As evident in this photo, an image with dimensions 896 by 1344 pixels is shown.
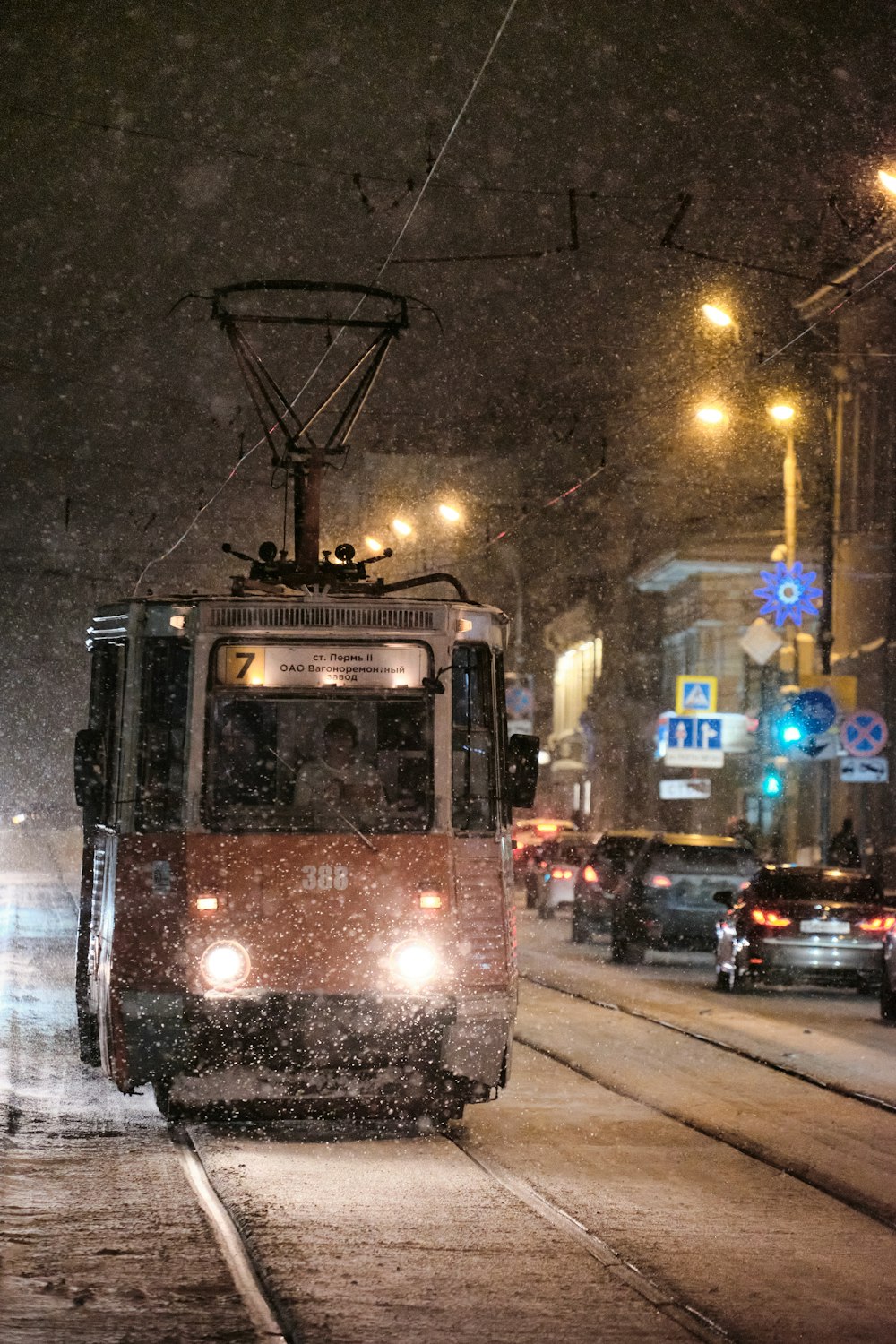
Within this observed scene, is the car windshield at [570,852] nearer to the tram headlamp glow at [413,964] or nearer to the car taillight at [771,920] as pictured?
the car taillight at [771,920]

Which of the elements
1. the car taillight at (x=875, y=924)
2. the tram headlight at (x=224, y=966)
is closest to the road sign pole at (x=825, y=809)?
the car taillight at (x=875, y=924)

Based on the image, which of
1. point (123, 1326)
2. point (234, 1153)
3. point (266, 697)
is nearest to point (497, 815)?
point (266, 697)

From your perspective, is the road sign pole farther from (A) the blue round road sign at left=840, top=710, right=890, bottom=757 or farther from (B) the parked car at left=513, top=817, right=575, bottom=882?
(B) the parked car at left=513, top=817, right=575, bottom=882

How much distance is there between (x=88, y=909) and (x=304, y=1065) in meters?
2.18

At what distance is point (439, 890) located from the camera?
10.2m

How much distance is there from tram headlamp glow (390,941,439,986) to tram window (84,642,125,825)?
1627 mm

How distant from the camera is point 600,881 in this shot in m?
29.7

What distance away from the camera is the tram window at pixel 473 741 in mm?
10328

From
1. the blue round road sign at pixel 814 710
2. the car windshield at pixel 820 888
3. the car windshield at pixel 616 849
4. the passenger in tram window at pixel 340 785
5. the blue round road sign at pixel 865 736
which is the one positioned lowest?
the car windshield at pixel 820 888

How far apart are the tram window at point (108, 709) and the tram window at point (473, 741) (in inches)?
67.8

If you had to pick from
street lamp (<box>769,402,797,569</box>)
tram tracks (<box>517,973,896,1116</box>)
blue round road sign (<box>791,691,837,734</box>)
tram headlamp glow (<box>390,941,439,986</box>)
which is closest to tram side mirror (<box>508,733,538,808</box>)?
tram headlamp glow (<box>390,941,439,986</box>)

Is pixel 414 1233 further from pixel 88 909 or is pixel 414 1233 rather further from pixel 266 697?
pixel 88 909

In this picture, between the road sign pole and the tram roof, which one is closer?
the tram roof

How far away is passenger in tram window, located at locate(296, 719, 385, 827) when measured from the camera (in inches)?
401
